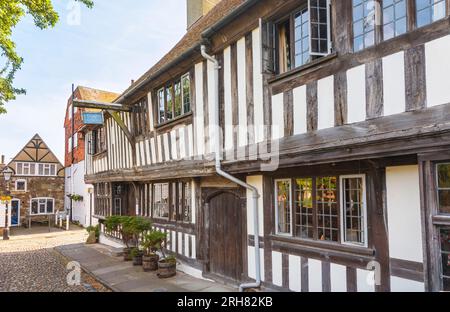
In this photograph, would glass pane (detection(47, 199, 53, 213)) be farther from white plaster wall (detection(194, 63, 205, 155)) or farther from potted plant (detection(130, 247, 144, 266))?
white plaster wall (detection(194, 63, 205, 155))

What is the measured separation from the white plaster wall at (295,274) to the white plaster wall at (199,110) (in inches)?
122

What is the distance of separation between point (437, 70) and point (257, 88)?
117 inches

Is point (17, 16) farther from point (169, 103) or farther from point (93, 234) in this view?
point (93, 234)

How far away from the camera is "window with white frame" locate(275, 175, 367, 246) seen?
4.56 metres

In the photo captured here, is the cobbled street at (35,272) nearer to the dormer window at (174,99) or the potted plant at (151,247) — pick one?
the potted plant at (151,247)

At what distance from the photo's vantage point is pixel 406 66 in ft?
12.1

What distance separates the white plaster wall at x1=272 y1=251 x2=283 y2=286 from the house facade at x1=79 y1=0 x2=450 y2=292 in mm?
18

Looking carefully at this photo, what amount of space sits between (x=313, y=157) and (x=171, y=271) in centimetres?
522

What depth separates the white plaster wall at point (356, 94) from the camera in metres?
4.14

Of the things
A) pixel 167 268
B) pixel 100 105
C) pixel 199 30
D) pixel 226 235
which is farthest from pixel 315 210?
pixel 100 105

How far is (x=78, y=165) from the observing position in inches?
959

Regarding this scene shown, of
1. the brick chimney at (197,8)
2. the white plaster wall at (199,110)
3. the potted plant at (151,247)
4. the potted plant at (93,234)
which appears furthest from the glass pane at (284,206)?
the potted plant at (93,234)

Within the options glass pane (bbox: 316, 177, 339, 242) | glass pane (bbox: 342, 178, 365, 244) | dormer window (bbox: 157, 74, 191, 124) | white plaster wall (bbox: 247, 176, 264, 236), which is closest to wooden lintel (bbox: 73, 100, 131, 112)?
dormer window (bbox: 157, 74, 191, 124)
